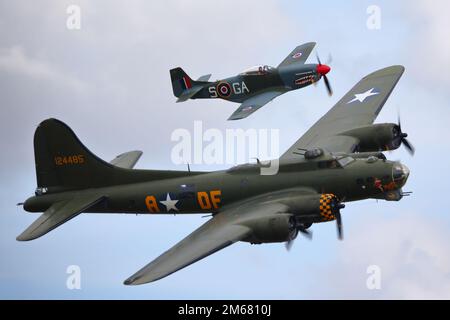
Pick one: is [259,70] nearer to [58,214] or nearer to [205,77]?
[205,77]

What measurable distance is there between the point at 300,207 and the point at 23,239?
1285 centimetres

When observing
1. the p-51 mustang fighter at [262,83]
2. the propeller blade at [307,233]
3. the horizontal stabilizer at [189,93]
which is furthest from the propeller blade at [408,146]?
the horizontal stabilizer at [189,93]

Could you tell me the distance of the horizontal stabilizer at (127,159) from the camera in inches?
2036

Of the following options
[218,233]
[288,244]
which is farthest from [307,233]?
[218,233]

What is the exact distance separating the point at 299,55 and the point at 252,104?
7.39 metres

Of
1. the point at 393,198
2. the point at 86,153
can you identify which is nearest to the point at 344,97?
the point at 393,198

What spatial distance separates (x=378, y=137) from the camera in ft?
167

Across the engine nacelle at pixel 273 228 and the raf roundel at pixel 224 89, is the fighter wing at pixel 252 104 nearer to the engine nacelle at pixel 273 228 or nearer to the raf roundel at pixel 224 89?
the raf roundel at pixel 224 89

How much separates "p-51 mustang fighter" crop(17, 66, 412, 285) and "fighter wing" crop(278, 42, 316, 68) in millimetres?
15317

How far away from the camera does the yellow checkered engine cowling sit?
141 feet

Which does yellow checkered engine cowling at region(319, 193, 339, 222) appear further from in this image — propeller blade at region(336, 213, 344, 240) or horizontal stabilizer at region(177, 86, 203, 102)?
horizontal stabilizer at region(177, 86, 203, 102)

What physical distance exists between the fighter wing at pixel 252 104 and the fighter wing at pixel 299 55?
172 inches

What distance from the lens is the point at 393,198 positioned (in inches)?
1799

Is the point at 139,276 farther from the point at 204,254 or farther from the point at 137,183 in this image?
the point at 137,183
